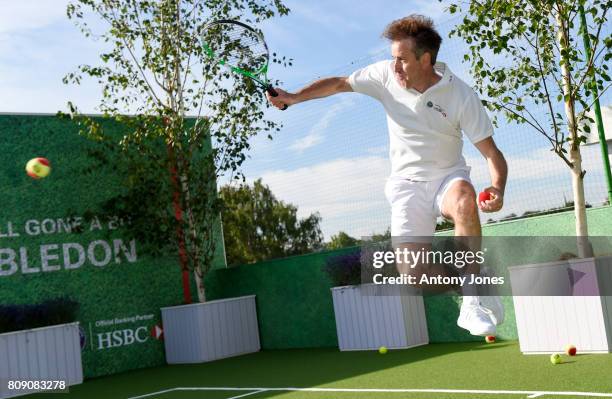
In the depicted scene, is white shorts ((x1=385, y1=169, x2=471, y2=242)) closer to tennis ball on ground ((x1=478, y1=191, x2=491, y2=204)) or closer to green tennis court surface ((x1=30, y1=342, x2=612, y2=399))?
tennis ball on ground ((x1=478, y1=191, x2=491, y2=204))

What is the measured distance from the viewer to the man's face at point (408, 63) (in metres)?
2.93

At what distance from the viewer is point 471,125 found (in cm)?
294

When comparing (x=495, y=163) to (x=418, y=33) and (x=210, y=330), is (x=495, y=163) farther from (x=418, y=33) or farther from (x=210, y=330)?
(x=210, y=330)

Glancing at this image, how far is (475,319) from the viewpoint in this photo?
2943 millimetres

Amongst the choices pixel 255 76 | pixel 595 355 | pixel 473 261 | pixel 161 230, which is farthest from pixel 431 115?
pixel 161 230

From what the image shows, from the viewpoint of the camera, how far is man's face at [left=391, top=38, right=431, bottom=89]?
2.93 m

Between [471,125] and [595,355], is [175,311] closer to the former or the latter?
[595,355]

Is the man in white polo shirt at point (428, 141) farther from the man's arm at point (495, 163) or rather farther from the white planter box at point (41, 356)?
the white planter box at point (41, 356)

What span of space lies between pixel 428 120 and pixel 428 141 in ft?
0.30

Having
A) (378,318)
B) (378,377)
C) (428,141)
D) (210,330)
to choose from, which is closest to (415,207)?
(428,141)

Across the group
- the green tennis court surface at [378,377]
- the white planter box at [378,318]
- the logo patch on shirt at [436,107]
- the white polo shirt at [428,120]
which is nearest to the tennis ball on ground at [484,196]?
the white polo shirt at [428,120]

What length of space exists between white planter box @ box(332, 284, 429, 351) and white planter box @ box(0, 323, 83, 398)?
3.22m

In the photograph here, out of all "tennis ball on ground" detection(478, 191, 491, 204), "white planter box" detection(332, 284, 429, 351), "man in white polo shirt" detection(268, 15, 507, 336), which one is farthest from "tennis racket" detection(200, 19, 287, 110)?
"white planter box" detection(332, 284, 429, 351)

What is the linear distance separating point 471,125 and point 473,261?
0.51m
